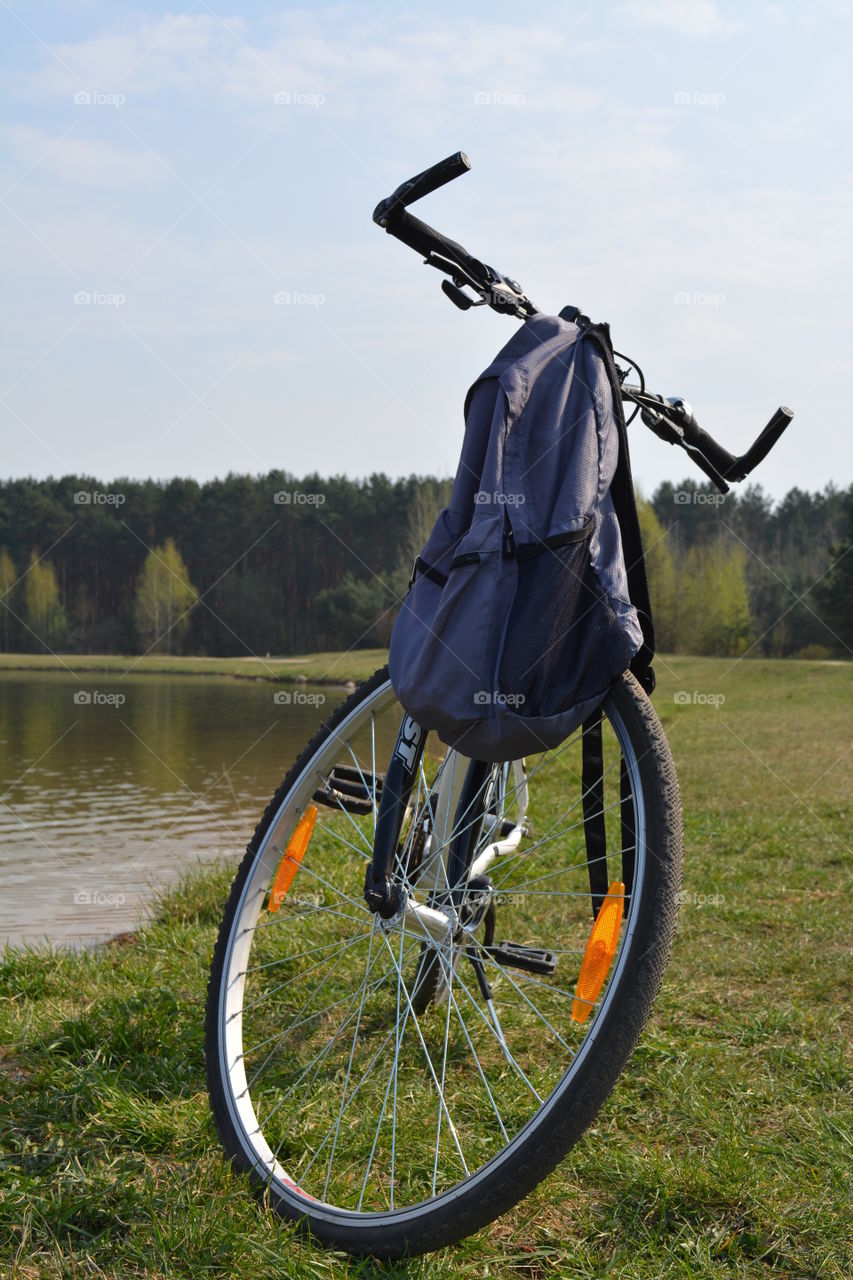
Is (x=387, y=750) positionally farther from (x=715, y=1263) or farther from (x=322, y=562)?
(x=322, y=562)

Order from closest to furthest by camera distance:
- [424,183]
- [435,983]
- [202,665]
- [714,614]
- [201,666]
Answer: [424,183]
[435,983]
[714,614]
[201,666]
[202,665]

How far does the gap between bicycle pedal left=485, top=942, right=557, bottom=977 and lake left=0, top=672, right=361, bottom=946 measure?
254cm

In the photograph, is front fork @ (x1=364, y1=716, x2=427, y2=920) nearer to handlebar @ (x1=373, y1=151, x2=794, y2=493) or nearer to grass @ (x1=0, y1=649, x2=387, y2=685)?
handlebar @ (x1=373, y1=151, x2=794, y2=493)

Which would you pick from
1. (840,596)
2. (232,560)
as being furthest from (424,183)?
(232,560)

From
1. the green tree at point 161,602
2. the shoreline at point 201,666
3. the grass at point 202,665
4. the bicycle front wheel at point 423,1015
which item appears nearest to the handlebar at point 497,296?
the bicycle front wheel at point 423,1015

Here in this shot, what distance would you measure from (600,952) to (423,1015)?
4.08 feet

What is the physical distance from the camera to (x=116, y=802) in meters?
9.53

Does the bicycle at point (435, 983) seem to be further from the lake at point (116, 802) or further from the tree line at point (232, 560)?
the tree line at point (232, 560)

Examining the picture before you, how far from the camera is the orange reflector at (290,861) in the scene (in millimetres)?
2311

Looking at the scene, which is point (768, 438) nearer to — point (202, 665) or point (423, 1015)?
point (423, 1015)

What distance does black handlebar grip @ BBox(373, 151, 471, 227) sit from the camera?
2.00m

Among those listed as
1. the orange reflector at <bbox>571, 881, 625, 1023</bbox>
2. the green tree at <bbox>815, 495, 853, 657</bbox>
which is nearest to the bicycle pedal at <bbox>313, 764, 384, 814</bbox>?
the orange reflector at <bbox>571, 881, 625, 1023</bbox>

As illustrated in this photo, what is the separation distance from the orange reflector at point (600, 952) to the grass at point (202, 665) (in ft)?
121

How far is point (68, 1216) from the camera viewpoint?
1859 mm
